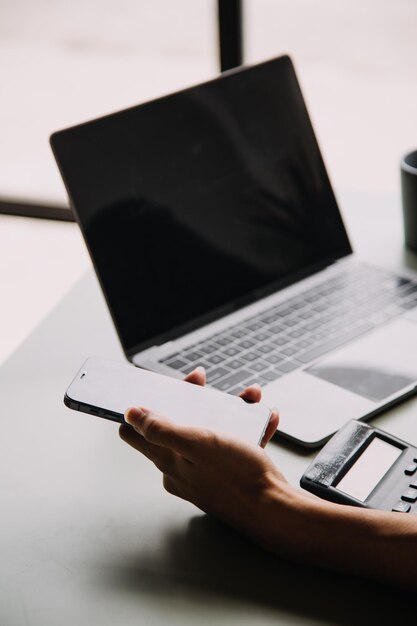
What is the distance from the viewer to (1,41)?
6016 mm

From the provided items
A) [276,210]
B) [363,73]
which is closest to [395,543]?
[276,210]

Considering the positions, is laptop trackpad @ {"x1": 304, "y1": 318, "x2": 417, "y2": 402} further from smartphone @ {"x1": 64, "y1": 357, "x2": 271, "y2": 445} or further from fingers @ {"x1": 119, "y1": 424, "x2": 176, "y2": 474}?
fingers @ {"x1": 119, "y1": 424, "x2": 176, "y2": 474}

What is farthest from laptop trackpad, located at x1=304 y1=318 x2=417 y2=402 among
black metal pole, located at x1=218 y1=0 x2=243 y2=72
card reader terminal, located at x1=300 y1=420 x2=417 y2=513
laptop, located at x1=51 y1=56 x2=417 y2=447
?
black metal pole, located at x1=218 y1=0 x2=243 y2=72

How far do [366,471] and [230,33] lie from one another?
5.10 feet

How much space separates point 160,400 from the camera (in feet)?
2.75

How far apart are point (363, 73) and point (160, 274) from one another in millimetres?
5308

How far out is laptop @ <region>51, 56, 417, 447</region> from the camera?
992 mm

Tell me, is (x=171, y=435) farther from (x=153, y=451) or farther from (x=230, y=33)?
(x=230, y=33)

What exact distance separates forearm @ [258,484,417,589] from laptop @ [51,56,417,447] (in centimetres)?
13

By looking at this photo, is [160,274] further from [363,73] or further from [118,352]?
[363,73]

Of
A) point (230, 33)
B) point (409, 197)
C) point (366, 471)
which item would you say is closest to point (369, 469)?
point (366, 471)

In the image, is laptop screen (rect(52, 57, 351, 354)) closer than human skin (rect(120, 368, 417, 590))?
No

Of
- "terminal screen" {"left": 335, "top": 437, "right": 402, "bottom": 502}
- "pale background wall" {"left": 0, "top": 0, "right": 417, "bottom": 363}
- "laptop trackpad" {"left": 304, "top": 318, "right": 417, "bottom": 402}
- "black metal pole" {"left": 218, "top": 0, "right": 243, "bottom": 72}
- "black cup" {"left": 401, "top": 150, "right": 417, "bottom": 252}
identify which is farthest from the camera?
"pale background wall" {"left": 0, "top": 0, "right": 417, "bottom": 363}

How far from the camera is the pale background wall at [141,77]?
2654mm
